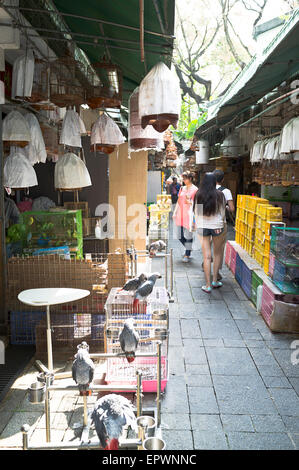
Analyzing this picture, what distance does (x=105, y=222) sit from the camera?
39.8 feet

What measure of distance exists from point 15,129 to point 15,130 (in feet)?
0.05

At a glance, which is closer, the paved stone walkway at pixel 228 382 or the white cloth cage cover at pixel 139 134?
the paved stone walkway at pixel 228 382

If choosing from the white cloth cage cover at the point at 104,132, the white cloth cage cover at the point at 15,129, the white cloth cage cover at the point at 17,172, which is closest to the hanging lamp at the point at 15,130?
the white cloth cage cover at the point at 15,129

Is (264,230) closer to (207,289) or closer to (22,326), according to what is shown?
(207,289)

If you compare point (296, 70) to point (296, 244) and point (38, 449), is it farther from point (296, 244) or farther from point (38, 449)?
point (38, 449)

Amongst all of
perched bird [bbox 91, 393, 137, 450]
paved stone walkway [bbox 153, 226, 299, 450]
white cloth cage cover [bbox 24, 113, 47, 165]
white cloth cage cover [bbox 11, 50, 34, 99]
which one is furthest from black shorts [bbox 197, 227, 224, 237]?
perched bird [bbox 91, 393, 137, 450]

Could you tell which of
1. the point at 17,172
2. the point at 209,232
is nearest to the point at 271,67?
the point at 209,232

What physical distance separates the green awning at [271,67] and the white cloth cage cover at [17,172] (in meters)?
3.53

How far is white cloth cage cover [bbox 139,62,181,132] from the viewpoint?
396 centimetres

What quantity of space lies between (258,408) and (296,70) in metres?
5.22

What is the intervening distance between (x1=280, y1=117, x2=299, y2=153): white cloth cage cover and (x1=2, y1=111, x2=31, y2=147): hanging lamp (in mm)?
3926

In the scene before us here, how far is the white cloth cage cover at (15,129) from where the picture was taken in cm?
516

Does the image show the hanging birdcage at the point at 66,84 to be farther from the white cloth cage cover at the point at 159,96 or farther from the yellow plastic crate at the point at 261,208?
the yellow plastic crate at the point at 261,208
